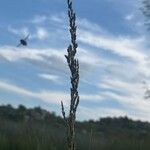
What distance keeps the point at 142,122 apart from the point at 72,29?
40640 millimetres

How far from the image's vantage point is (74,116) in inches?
145

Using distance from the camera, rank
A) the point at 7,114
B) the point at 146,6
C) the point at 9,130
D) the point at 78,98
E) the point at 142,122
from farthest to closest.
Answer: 1. the point at 142,122
2. the point at 7,114
3. the point at 146,6
4. the point at 9,130
5. the point at 78,98

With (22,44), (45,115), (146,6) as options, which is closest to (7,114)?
(45,115)

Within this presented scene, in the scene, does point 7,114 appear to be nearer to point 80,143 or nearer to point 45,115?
point 45,115

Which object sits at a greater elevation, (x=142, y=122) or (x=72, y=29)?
(x=142, y=122)

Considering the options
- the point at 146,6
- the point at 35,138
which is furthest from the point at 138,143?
the point at 146,6

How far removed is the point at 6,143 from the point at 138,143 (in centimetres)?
358

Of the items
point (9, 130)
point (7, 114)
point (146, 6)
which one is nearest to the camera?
point (9, 130)

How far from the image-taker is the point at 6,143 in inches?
559

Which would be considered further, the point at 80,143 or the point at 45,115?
the point at 45,115

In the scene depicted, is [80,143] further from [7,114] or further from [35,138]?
[7,114]

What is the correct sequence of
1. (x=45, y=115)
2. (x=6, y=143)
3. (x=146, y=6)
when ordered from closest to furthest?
(x=6, y=143) → (x=146, y=6) → (x=45, y=115)

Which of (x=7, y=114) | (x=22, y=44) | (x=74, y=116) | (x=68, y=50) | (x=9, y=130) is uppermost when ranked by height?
(x=7, y=114)

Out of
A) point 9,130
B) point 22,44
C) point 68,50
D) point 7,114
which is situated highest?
point 7,114
